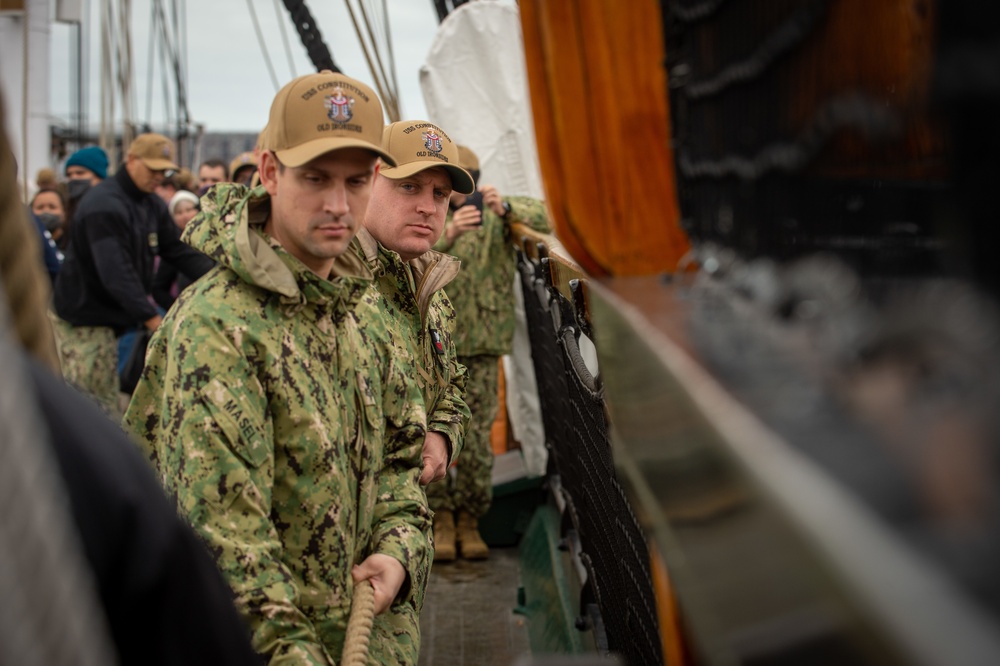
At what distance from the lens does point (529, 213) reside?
606 centimetres

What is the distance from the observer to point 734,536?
627 millimetres

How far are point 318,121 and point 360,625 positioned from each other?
1.10 metres

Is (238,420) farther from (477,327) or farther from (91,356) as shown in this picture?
(91,356)

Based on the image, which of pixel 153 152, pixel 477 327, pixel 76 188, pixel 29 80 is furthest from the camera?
pixel 29 80

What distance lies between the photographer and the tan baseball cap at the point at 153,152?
6.50 metres

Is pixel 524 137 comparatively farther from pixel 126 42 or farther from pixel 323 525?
pixel 126 42

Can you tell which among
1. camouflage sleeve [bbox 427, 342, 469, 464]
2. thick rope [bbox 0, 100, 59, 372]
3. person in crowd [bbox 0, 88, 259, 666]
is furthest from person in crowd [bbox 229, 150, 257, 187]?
thick rope [bbox 0, 100, 59, 372]

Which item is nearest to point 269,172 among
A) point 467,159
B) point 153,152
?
point 467,159

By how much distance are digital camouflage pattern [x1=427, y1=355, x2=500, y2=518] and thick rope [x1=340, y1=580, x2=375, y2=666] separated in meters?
3.61

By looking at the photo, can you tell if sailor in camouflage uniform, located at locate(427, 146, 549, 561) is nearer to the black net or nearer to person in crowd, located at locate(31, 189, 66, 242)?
the black net

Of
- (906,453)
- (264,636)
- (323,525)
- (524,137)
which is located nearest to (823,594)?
(906,453)

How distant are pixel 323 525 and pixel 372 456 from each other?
229 mm

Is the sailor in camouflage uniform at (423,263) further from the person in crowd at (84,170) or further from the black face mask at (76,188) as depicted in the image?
the person in crowd at (84,170)

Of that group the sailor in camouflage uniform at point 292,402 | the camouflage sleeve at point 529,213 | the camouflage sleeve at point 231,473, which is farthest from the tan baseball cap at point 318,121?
the camouflage sleeve at point 529,213
